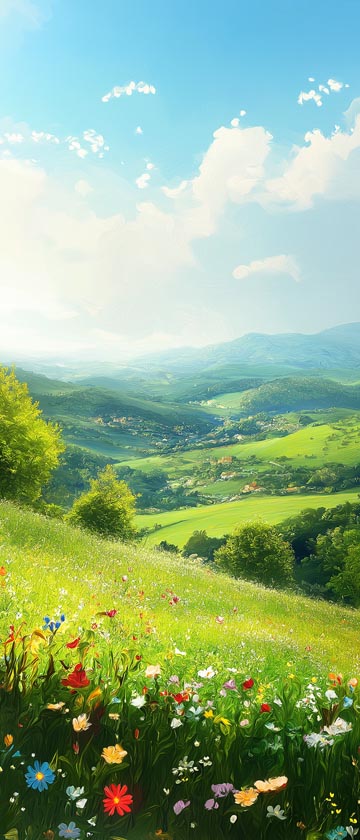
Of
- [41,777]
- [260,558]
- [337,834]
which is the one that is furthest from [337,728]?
[260,558]

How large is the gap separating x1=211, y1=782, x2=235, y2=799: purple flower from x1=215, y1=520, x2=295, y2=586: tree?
69385 mm

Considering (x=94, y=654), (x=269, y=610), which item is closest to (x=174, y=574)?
(x=269, y=610)

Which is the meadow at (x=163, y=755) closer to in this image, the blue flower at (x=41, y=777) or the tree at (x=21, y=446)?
the blue flower at (x=41, y=777)

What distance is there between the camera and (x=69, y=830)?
9.73 feet

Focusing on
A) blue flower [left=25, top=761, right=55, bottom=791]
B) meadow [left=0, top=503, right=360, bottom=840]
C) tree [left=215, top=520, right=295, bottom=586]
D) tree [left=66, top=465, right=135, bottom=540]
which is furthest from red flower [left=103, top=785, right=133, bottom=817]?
tree [left=215, top=520, right=295, bottom=586]

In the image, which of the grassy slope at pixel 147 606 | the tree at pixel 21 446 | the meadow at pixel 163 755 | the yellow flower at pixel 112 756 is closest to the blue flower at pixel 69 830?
the meadow at pixel 163 755

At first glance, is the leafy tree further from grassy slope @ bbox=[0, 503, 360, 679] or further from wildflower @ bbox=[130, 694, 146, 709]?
wildflower @ bbox=[130, 694, 146, 709]

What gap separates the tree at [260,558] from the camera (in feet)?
232

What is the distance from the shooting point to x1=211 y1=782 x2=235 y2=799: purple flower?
341 centimetres

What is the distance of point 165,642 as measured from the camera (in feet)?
24.9

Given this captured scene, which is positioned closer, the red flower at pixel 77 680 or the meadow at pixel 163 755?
the meadow at pixel 163 755

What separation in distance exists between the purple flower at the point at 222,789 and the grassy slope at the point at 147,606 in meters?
1.77

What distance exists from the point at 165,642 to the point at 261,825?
14.1 ft

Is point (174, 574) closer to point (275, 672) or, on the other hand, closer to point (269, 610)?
point (269, 610)
